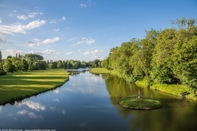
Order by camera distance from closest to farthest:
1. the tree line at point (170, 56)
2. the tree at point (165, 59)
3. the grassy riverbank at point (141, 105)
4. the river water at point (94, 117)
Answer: the river water at point (94, 117) < the grassy riverbank at point (141, 105) < the tree line at point (170, 56) < the tree at point (165, 59)

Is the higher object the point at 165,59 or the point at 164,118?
the point at 165,59

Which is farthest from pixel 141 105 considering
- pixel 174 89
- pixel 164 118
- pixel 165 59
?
pixel 165 59

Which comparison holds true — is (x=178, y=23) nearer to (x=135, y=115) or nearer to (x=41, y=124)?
(x=135, y=115)

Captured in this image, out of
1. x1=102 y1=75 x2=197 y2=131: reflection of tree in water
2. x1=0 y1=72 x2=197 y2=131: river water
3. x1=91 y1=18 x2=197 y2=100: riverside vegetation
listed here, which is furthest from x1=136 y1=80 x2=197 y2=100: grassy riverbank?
x1=102 y1=75 x2=197 y2=131: reflection of tree in water

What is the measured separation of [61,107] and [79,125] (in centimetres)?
889

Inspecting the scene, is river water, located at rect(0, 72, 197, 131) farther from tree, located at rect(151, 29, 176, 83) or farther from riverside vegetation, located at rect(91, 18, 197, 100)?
tree, located at rect(151, 29, 176, 83)

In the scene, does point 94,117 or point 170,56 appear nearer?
point 94,117

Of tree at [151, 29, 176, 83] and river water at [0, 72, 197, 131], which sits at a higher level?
tree at [151, 29, 176, 83]

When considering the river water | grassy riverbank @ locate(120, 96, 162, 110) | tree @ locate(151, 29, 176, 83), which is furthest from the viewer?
tree @ locate(151, 29, 176, 83)

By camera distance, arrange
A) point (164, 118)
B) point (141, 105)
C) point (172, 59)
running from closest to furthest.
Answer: point (164, 118) → point (141, 105) → point (172, 59)

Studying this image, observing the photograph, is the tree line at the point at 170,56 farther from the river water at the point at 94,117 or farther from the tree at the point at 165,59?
the river water at the point at 94,117

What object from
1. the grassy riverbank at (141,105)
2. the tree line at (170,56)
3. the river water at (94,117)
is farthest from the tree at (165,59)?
the grassy riverbank at (141,105)

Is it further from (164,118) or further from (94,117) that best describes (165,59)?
(94,117)

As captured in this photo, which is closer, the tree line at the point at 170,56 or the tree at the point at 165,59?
the tree line at the point at 170,56
